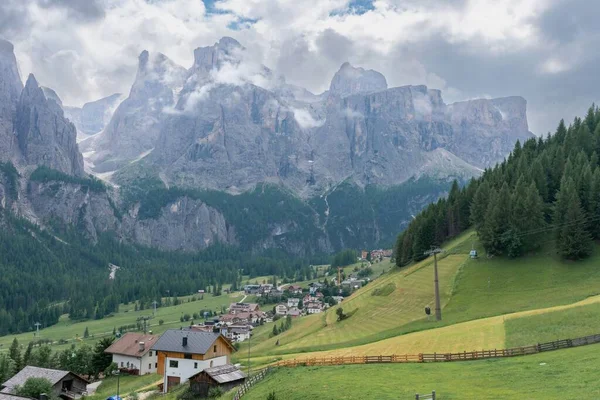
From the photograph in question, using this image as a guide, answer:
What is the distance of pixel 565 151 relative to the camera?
111688 millimetres

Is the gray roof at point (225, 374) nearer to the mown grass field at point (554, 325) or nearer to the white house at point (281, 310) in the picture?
the mown grass field at point (554, 325)

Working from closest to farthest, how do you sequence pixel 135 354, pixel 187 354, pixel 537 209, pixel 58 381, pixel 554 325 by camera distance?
pixel 554 325, pixel 187 354, pixel 58 381, pixel 135 354, pixel 537 209

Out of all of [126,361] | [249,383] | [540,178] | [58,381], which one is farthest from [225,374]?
[540,178]

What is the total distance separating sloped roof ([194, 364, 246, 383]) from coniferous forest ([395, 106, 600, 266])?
5105 centimetres

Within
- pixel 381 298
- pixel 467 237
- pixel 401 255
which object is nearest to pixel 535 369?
pixel 381 298

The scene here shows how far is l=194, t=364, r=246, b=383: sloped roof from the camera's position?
196ft

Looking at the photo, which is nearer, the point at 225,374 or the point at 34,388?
the point at 225,374

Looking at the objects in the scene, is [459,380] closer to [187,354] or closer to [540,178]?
[187,354]

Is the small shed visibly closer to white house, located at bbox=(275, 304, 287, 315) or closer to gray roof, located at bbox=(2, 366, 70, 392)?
gray roof, located at bbox=(2, 366, 70, 392)

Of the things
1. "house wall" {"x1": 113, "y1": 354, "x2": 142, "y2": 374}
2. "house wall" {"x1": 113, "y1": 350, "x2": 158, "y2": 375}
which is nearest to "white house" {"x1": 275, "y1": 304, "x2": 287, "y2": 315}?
"house wall" {"x1": 113, "y1": 350, "x2": 158, "y2": 375}

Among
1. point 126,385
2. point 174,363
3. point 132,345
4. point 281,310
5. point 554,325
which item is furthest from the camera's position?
point 281,310

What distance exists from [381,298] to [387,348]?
34.7 meters

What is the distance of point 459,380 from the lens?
41.5m

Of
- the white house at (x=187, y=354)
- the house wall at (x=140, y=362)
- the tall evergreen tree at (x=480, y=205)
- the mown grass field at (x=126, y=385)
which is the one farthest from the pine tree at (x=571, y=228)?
the house wall at (x=140, y=362)
